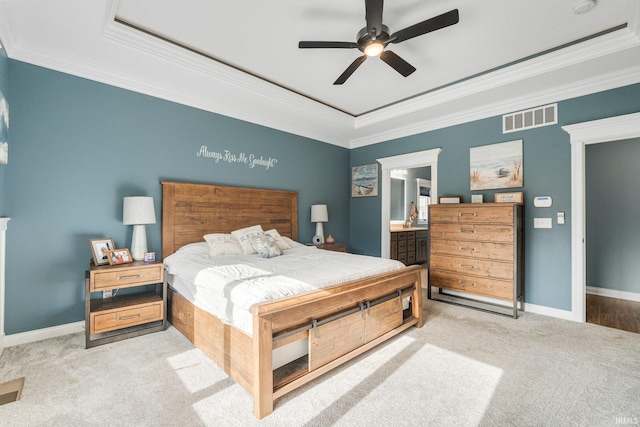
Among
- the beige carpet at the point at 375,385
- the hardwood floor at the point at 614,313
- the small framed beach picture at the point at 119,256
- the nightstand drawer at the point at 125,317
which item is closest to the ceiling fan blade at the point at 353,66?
the beige carpet at the point at 375,385

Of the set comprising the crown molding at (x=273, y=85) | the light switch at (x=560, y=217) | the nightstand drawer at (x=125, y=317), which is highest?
the crown molding at (x=273, y=85)

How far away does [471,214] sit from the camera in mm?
3693

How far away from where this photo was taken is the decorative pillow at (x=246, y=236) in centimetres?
363

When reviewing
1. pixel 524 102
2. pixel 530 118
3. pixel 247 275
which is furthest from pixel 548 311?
pixel 247 275

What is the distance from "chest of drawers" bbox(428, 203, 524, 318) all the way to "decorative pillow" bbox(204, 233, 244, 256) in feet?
8.77

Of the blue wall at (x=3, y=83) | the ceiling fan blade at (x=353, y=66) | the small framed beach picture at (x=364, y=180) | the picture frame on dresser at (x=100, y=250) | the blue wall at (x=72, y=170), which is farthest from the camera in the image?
the small framed beach picture at (x=364, y=180)

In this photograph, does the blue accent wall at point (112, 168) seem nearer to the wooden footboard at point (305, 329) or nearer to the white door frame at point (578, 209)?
the white door frame at point (578, 209)

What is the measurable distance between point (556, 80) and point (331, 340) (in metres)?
3.70

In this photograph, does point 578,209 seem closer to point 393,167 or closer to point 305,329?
point 393,167

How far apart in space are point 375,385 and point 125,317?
91.8 inches

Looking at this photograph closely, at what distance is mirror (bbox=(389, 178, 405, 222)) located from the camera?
7.19 m

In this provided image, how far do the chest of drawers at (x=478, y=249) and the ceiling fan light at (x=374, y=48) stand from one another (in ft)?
7.63

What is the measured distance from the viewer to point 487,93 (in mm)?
3551

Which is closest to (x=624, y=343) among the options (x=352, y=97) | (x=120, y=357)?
(x=352, y=97)
